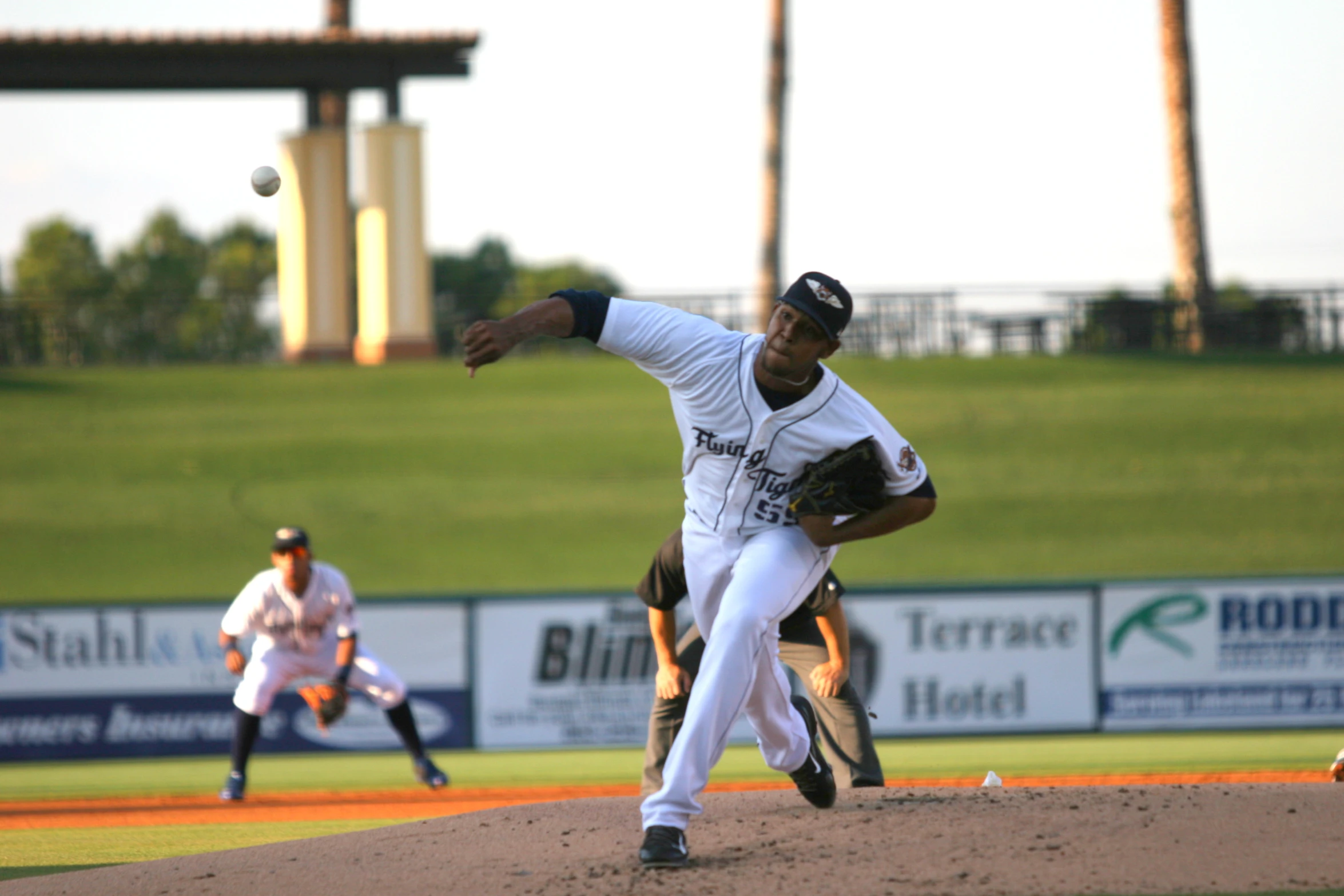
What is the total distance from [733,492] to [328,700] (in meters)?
5.49

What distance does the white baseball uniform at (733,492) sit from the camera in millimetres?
4543

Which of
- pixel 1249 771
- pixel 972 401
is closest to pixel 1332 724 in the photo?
pixel 1249 771

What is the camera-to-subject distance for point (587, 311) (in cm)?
455

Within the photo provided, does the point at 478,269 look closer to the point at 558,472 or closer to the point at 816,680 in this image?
the point at 558,472

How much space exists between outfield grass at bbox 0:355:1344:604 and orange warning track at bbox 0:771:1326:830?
854 centimetres

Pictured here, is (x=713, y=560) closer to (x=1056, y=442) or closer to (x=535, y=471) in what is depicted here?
(x=535, y=471)

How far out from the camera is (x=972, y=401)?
79.4ft

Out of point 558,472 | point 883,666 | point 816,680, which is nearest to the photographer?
point 816,680

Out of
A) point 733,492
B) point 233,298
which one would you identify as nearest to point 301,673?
point 733,492

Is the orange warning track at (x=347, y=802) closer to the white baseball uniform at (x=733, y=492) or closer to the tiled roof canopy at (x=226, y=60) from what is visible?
the white baseball uniform at (x=733, y=492)

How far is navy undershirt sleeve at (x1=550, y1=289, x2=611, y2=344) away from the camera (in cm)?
452

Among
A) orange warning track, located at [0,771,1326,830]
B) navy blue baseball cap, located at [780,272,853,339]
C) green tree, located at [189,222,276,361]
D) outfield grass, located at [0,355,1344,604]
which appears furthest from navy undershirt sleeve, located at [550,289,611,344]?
green tree, located at [189,222,276,361]

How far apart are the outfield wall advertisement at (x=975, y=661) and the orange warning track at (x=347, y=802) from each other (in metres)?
2.17

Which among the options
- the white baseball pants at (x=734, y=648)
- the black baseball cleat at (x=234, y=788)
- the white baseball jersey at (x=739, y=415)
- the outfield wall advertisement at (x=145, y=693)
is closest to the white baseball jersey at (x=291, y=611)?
the black baseball cleat at (x=234, y=788)
